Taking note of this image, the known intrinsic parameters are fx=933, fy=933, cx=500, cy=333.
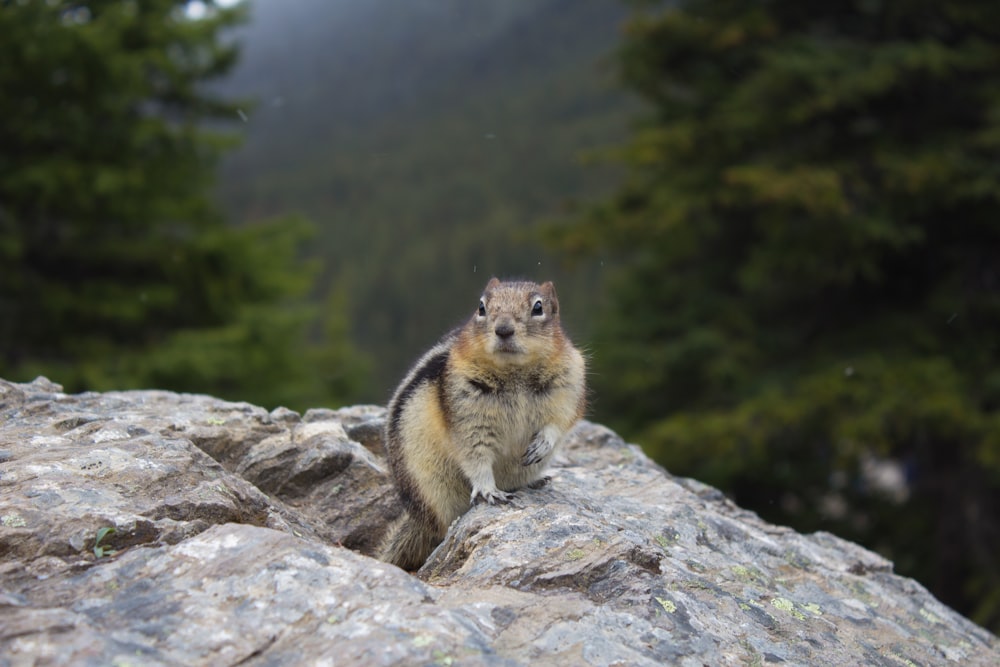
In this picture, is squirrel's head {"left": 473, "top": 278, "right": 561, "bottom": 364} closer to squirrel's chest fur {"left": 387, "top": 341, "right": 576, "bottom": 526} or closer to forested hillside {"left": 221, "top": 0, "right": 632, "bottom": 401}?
squirrel's chest fur {"left": 387, "top": 341, "right": 576, "bottom": 526}

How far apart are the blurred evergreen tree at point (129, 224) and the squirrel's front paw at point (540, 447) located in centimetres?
922

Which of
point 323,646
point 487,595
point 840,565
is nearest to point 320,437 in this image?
point 487,595

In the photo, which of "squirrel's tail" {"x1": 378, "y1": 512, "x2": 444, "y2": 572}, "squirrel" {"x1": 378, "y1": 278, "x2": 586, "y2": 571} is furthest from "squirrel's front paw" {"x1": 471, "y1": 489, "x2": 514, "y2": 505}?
"squirrel's tail" {"x1": 378, "y1": 512, "x2": 444, "y2": 572}

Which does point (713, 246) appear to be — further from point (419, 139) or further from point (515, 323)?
point (419, 139)

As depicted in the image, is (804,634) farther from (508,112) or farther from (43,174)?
(508,112)

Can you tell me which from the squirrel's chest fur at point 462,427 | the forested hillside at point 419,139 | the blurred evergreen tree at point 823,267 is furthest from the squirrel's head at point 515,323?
the forested hillside at point 419,139

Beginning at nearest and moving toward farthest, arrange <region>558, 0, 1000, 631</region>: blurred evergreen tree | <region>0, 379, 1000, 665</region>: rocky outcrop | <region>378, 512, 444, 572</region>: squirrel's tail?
<region>0, 379, 1000, 665</region>: rocky outcrop < <region>378, 512, 444, 572</region>: squirrel's tail < <region>558, 0, 1000, 631</region>: blurred evergreen tree

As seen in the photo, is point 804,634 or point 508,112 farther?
Answer: point 508,112

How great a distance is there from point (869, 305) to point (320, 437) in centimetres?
954

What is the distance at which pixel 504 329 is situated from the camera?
4.78m

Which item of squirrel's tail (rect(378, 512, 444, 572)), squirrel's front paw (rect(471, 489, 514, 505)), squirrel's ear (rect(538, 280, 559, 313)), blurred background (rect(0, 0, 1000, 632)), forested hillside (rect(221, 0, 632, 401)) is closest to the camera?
squirrel's front paw (rect(471, 489, 514, 505))

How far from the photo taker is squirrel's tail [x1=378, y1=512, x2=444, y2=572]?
199 inches

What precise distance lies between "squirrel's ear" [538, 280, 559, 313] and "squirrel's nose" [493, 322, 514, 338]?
62cm

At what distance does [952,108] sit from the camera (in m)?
12.2
